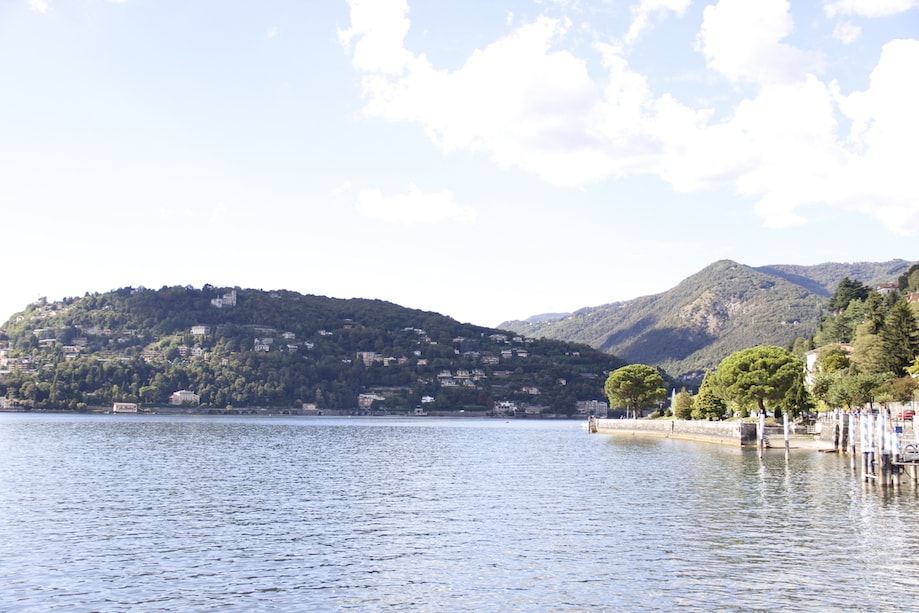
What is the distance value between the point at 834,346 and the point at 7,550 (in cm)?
10190

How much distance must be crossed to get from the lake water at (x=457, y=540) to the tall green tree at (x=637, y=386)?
70.3 meters

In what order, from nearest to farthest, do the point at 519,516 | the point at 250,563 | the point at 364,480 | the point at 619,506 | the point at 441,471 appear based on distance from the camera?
the point at 250,563 → the point at 519,516 → the point at 619,506 → the point at 364,480 → the point at 441,471

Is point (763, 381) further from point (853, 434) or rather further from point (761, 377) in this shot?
point (853, 434)

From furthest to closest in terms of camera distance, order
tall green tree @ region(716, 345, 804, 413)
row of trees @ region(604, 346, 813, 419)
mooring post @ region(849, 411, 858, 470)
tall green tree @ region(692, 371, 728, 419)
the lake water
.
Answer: tall green tree @ region(692, 371, 728, 419)
row of trees @ region(604, 346, 813, 419)
tall green tree @ region(716, 345, 804, 413)
mooring post @ region(849, 411, 858, 470)
the lake water

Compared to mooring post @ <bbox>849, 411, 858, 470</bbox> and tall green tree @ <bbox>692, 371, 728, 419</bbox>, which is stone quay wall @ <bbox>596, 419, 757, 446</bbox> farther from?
mooring post @ <bbox>849, 411, 858, 470</bbox>

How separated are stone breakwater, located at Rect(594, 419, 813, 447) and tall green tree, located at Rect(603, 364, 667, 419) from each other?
5.51 m

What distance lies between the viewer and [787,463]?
5647cm

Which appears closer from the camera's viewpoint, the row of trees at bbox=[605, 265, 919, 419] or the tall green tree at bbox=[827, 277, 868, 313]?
the row of trees at bbox=[605, 265, 919, 419]

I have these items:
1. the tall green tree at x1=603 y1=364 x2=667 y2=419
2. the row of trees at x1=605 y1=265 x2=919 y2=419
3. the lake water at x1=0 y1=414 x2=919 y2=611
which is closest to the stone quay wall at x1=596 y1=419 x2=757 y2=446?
the row of trees at x1=605 y1=265 x2=919 y2=419

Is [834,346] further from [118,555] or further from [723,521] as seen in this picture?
[118,555]

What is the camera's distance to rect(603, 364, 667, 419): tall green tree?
125 m

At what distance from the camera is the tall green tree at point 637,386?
124812 mm

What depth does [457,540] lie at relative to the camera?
2858 cm

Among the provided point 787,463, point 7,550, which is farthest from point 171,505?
point 787,463
